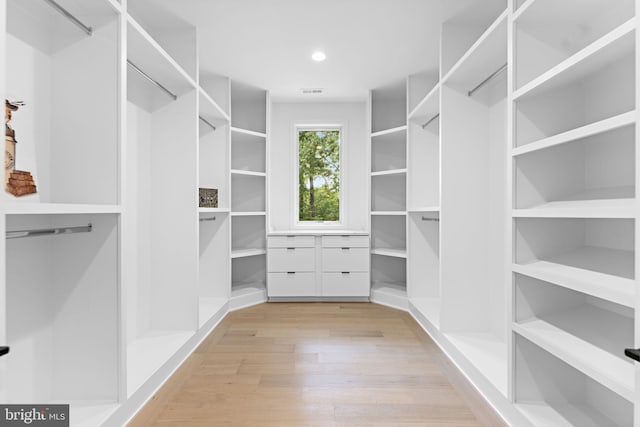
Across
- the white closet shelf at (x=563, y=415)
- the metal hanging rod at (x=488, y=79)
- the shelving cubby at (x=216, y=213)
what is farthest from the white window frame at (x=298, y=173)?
the white closet shelf at (x=563, y=415)

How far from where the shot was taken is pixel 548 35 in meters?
1.71

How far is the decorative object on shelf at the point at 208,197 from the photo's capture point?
3562 mm

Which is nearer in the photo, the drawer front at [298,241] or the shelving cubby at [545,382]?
the shelving cubby at [545,382]

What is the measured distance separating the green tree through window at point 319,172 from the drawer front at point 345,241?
1.95 ft

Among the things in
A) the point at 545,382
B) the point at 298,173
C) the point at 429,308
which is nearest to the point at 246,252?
the point at 298,173

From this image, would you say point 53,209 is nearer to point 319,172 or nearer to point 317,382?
point 317,382

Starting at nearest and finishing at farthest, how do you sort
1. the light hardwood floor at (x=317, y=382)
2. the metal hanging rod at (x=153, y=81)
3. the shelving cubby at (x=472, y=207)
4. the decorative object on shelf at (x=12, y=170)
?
the decorative object on shelf at (x=12, y=170) → the light hardwood floor at (x=317, y=382) → the metal hanging rod at (x=153, y=81) → the shelving cubby at (x=472, y=207)

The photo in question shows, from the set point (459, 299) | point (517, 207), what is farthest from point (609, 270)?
point (459, 299)

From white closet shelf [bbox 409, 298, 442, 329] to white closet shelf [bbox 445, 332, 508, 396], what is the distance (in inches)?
11.8

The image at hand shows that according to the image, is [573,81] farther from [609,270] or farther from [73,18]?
[73,18]

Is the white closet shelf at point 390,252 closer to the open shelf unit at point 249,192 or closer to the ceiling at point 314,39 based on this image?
the open shelf unit at point 249,192

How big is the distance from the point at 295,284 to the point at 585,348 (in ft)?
10.3

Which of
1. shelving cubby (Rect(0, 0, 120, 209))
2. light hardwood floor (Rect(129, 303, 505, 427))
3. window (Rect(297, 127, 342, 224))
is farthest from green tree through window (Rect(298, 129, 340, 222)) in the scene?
shelving cubby (Rect(0, 0, 120, 209))

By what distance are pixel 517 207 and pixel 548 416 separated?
2.95 ft
